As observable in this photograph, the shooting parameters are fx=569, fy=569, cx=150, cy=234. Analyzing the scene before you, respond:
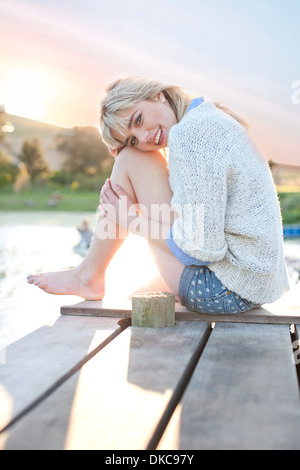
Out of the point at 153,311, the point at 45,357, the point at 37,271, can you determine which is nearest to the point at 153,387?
the point at 45,357

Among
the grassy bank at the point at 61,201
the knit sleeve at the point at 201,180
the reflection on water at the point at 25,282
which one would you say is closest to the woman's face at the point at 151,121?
the knit sleeve at the point at 201,180

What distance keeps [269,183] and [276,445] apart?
0.96 metres

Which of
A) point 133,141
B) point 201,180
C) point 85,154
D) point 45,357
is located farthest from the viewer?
point 85,154

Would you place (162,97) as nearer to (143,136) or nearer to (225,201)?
(143,136)

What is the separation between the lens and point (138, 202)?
6.68ft

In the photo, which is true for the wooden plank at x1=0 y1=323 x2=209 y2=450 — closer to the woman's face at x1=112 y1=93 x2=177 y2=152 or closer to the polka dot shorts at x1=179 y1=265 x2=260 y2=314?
the polka dot shorts at x1=179 y1=265 x2=260 y2=314

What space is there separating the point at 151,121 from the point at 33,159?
38239 millimetres

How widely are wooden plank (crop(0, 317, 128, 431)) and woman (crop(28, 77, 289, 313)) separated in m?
0.32

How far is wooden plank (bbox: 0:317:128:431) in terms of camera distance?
1180 mm

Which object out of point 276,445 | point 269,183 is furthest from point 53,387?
point 269,183

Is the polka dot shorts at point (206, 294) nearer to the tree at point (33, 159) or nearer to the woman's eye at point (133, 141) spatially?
A: the woman's eye at point (133, 141)

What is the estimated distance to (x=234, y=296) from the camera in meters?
1.81

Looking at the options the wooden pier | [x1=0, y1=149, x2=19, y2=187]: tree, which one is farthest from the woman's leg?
[x1=0, y1=149, x2=19, y2=187]: tree

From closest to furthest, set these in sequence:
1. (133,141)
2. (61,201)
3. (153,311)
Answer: (153,311)
(133,141)
(61,201)
